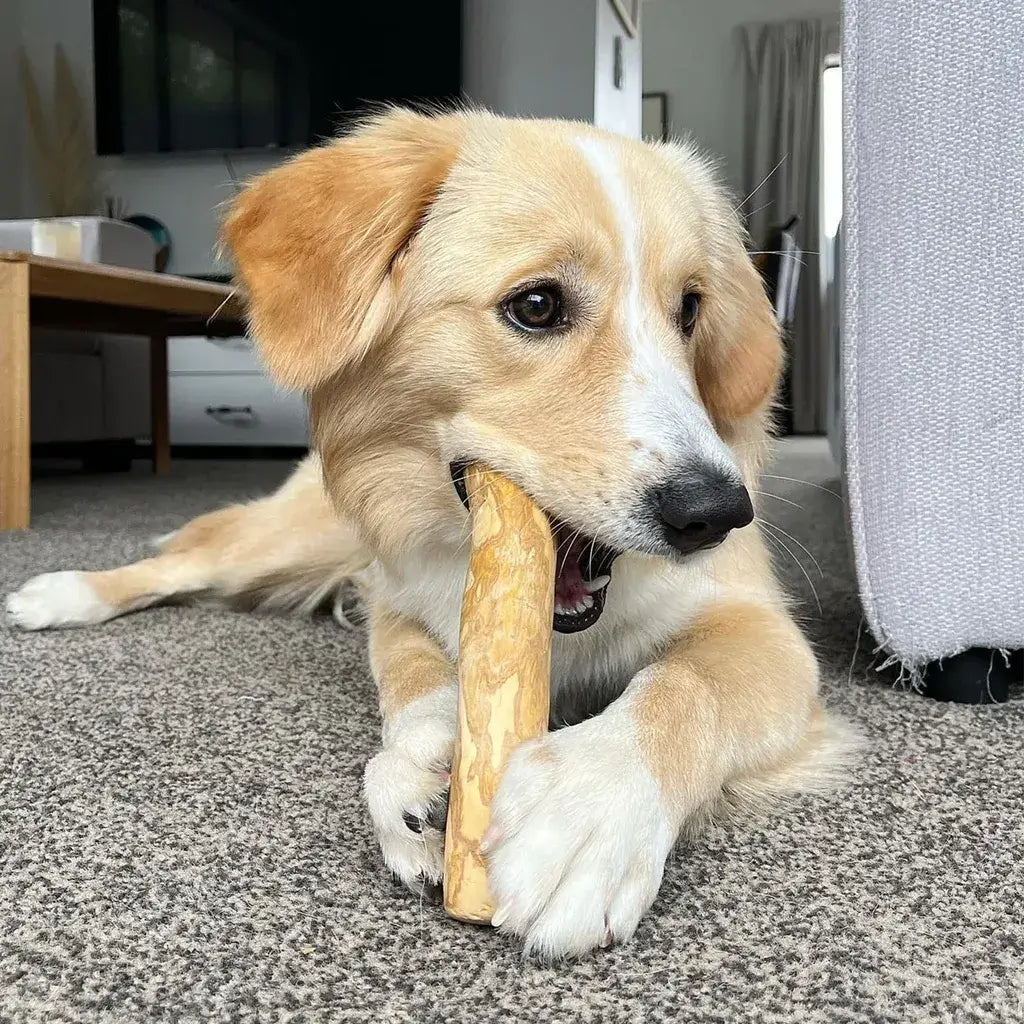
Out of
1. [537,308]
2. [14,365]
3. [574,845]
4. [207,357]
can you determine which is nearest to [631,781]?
[574,845]

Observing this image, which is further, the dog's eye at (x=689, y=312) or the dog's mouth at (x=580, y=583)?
the dog's eye at (x=689, y=312)

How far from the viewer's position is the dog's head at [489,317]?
3.10 feet

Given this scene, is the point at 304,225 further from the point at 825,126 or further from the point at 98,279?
the point at 825,126

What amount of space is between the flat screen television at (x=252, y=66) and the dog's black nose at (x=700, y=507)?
244 inches

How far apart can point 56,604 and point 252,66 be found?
19.8 ft

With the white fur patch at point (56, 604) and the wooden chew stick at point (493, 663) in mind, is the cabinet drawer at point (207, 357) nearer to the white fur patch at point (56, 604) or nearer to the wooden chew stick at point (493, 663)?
the white fur patch at point (56, 604)

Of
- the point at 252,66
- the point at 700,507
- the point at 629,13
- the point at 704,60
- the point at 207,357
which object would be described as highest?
the point at 704,60

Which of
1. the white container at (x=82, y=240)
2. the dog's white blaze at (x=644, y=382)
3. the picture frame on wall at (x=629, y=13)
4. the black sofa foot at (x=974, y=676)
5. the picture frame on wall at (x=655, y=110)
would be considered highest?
the picture frame on wall at (x=629, y=13)

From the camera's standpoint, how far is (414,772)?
2.66 feet

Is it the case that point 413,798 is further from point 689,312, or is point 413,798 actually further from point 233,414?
point 233,414

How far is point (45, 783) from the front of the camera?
0.96 m

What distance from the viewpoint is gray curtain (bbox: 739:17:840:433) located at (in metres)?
8.52

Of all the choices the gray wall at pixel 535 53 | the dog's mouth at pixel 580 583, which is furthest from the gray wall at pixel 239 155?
the dog's mouth at pixel 580 583

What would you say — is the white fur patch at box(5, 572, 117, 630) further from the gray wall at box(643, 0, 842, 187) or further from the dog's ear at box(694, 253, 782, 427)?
the gray wall at box(643, 0, 842, 187)
